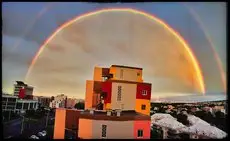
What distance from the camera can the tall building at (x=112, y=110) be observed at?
4.98 meters

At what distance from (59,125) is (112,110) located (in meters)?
0.71

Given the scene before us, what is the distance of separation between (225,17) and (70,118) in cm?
239

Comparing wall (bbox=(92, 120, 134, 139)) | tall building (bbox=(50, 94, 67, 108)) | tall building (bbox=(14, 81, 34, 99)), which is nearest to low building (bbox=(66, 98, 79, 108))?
tall building (bbox=(50, 94, 67, 108))

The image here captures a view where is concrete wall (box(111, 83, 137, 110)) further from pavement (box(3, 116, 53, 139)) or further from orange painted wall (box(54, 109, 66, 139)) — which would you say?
pavement (box(3, 116, 53, 139))

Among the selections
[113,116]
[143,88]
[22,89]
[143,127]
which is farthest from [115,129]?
[22,89]

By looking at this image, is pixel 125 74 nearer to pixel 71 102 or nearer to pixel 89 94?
pixel 89 94

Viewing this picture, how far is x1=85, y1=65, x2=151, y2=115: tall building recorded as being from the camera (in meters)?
5.03

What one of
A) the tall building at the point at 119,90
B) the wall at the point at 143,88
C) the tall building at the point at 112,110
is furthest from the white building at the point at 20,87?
the wall at the point at 143,88

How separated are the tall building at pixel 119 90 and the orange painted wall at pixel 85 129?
0.64 feet

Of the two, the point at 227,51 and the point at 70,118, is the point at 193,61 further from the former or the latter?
the point at 70,118

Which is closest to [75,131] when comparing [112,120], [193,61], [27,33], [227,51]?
[112,120]

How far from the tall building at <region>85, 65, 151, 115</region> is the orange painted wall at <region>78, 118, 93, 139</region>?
0.19 m

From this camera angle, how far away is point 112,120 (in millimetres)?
5008

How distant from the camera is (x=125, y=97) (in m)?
5.07
